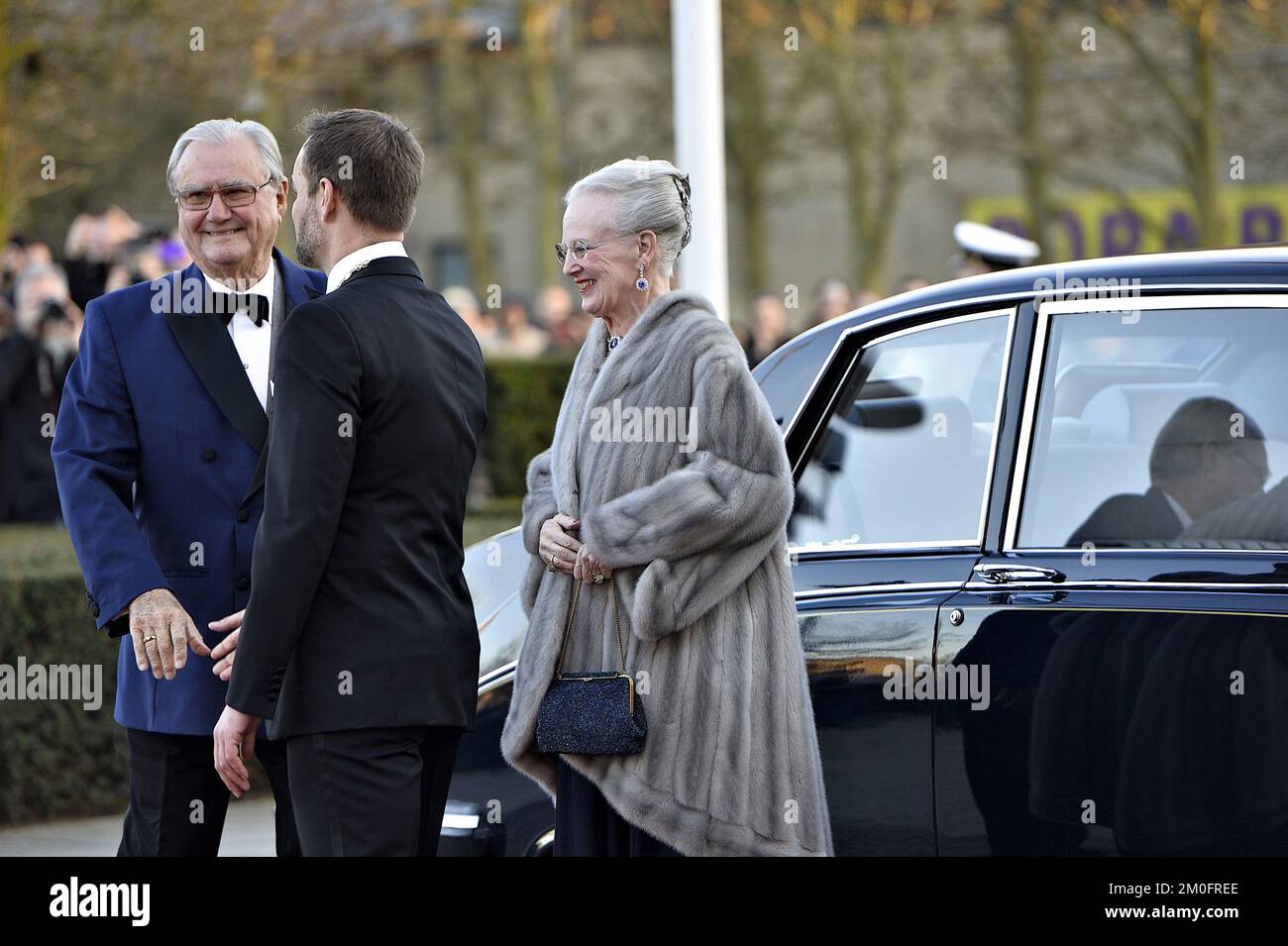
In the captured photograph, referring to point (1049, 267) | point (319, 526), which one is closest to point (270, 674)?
point (319, 526)

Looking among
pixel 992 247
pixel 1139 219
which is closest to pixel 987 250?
pixel 992 247

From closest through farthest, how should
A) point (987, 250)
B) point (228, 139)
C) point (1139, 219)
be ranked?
point (228, 139)
point (987, 250)
point (1139, 219)

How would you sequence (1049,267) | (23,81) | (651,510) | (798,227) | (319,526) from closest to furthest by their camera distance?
(319,526) < (651,510) < (1049,267) < (23,81) < (798,227)

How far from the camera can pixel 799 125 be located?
28.9 meters

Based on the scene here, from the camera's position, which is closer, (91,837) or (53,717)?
(91,837)

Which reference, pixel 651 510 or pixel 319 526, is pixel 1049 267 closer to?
pixel 651 510

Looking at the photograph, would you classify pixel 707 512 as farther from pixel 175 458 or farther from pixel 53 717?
pixel 53 717

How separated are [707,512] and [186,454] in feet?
3.75

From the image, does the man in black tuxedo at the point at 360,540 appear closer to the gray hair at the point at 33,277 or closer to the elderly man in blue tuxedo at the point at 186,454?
the elderly man in blue tuxedo at the point at 186,454

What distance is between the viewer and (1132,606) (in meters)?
3.90

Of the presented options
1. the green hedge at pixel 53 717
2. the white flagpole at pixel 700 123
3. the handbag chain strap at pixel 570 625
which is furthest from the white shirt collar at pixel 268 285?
the white flagpole at pixel 700 123

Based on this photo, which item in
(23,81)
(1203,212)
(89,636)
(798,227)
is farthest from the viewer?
(798,227)

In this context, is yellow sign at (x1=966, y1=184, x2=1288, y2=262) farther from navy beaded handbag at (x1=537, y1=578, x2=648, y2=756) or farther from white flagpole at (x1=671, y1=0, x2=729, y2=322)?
navy beaded handbag at (x1=537, y1=578, x2=648, y2=756)
